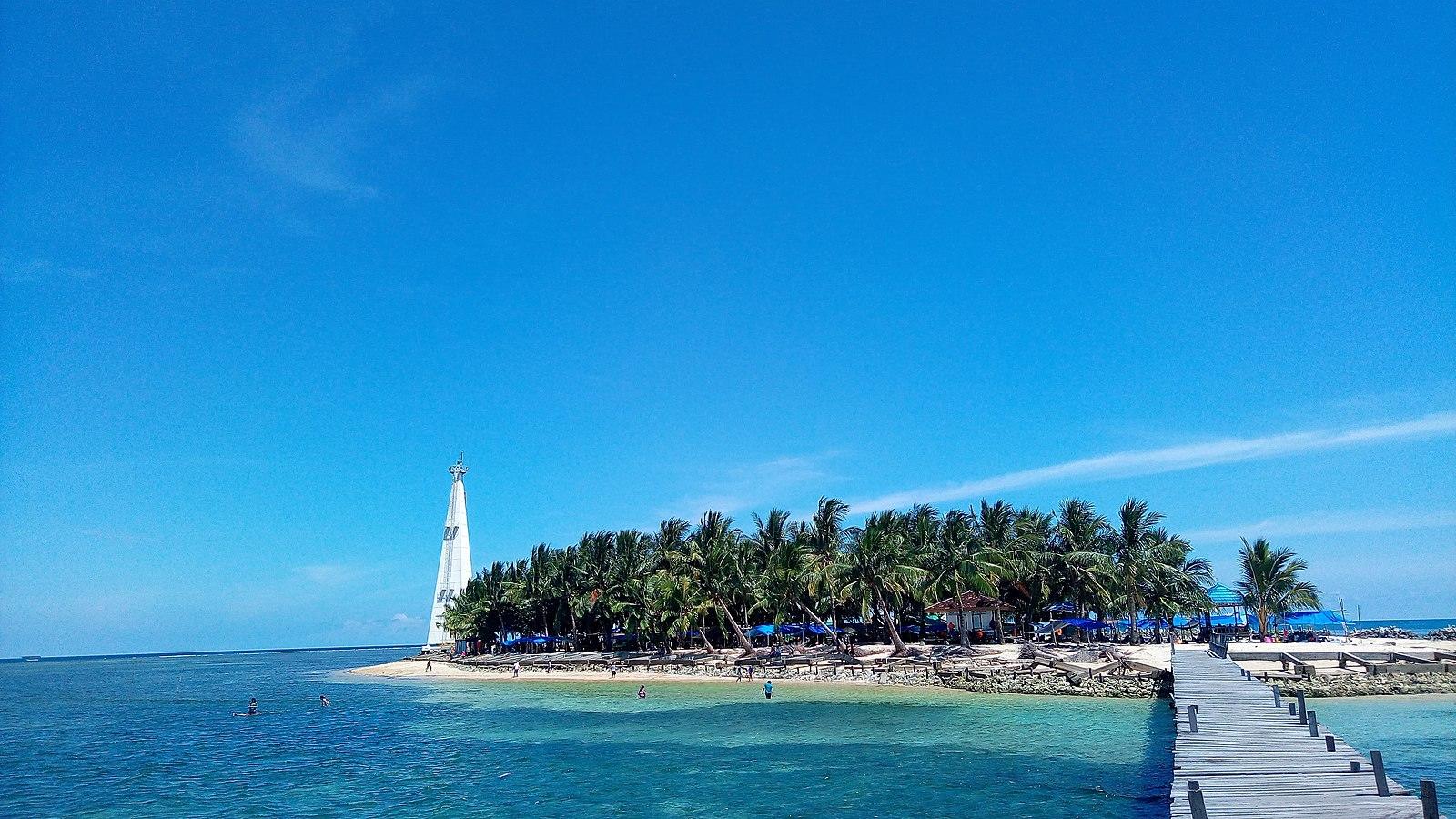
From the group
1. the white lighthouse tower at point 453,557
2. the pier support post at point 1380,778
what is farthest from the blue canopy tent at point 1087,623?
the white lighthouse tower at point 453,557

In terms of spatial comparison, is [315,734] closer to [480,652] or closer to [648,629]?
[648,629]

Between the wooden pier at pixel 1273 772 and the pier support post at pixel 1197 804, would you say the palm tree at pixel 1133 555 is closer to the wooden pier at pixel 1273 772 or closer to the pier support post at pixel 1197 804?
the wooden pier at pixel 1273 772

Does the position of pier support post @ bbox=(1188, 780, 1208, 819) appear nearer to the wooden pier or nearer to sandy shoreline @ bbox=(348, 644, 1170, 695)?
the wooden pier

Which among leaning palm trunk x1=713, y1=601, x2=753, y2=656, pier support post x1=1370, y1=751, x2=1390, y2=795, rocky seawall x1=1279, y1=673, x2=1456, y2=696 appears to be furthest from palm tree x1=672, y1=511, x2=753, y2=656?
pier support post x1=1370, y1=751, x2=1390, y2=795

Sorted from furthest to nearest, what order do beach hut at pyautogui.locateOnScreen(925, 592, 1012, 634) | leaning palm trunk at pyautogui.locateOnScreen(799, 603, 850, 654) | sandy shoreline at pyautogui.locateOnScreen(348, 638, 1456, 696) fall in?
beach hut at pyautogui.locateOnScreen(925, 592, 1012, 634), leaning palm trunk at pyautogui.locateOnScreen(799, 603, 850, 654), sandy shoreline at pyautogui.locateOnScreen(348, 638, 1456, 696)

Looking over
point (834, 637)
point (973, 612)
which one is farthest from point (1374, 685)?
point (834, 637)

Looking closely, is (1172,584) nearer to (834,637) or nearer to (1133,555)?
(1133,555)
